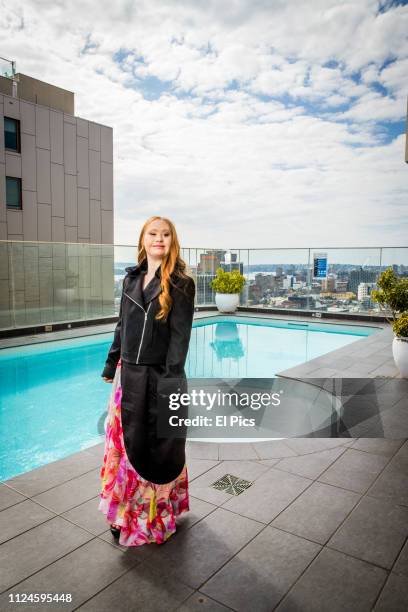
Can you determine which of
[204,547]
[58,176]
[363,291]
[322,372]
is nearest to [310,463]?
[204,547]

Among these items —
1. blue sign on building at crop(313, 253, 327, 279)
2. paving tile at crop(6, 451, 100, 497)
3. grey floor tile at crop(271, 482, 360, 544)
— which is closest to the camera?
grey floor tile at crop(271, 482, 360, 544)

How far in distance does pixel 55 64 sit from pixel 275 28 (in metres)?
5.62

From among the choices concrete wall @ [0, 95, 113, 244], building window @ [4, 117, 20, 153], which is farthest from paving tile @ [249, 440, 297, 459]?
building window @ [4, 117, 20, 153]

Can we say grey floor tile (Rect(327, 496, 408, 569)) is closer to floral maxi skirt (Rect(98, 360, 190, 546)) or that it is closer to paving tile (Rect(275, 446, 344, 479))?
paving tile (Rect(275, 446, 344, 479))

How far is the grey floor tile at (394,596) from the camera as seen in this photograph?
1724 millimetres

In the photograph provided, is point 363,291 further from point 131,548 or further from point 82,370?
point 131,548

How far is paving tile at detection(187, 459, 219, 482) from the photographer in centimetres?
289

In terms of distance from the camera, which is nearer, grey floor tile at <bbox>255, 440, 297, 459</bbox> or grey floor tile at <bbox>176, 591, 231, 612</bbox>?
grey floor tile at <bbox>176, 591, 231, 612</bbox>

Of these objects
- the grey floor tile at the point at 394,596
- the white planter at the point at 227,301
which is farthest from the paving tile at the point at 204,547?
the white planter at the point at 227,301

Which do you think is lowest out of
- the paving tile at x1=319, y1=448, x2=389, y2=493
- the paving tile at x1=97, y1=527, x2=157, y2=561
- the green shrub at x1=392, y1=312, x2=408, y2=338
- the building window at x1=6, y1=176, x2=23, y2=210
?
the paving tile at x1=97, y1=527, x2=157, y2=561

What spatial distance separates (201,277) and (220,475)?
10598 mm

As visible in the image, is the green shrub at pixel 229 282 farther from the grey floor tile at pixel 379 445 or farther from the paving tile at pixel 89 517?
the paving tile at pixel 89 517

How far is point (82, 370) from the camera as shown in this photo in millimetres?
6805

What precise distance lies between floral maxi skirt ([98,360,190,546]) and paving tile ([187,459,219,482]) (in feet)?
2.23
